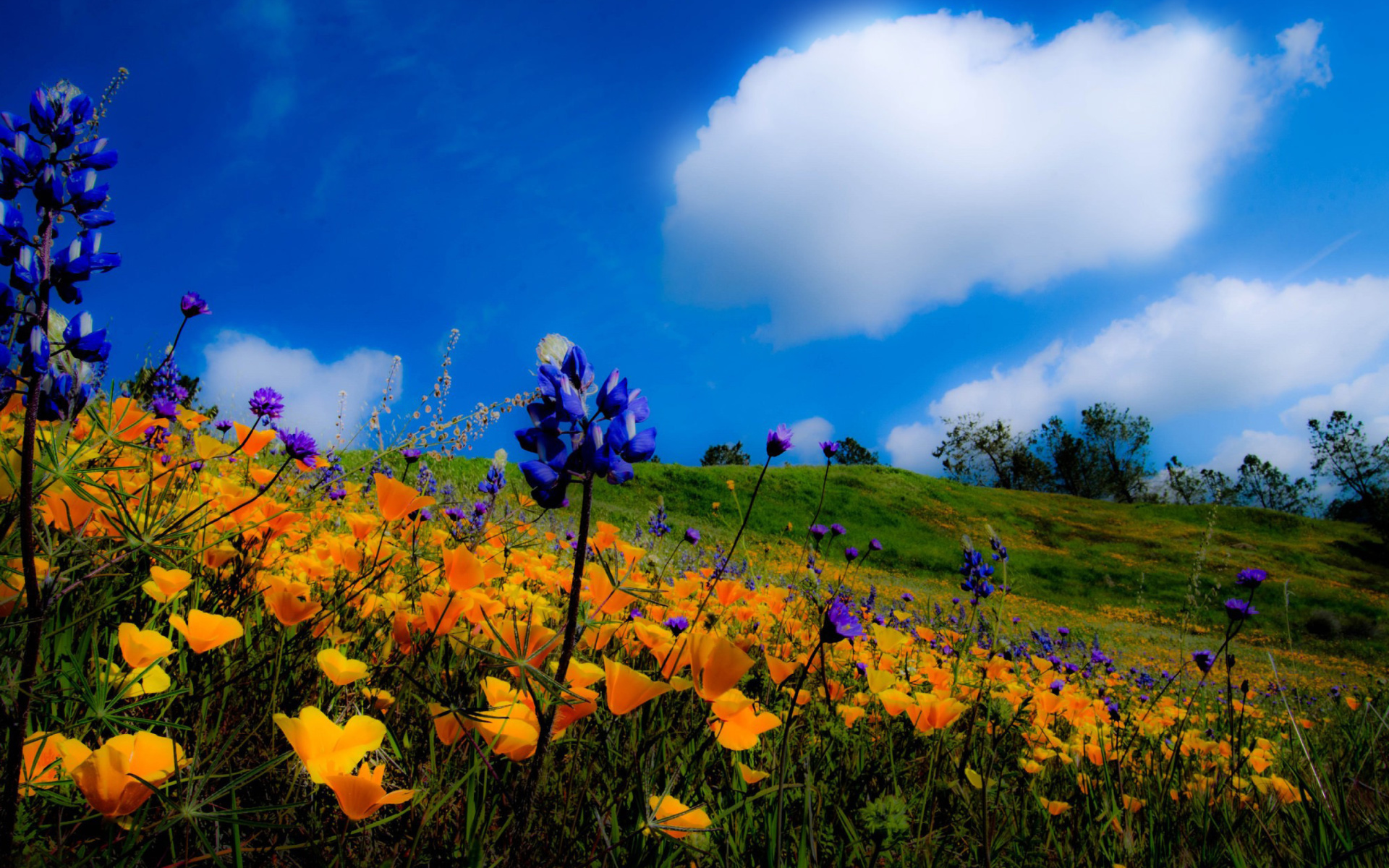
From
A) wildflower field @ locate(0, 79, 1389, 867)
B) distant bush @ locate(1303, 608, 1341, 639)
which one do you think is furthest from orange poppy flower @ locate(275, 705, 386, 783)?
distant bush @ locate(1303, 608, 1341, 639)

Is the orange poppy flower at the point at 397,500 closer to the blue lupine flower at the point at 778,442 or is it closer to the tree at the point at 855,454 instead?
the blue lupine flower at the point at 778,442

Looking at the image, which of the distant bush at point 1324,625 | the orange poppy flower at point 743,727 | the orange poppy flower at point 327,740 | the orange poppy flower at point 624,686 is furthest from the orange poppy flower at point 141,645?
Answer: the distant bush at point 1324,625

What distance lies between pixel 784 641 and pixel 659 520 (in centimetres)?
218

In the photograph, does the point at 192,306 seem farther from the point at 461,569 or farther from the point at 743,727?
the point at 743,727

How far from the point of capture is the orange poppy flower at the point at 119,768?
0.77 m

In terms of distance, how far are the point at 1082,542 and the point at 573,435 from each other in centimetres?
3759

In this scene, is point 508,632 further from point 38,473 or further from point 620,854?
point 38,473

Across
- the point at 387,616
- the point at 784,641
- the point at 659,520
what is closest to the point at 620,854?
the point at 387,616

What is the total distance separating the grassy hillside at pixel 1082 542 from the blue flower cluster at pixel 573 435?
11649 mm

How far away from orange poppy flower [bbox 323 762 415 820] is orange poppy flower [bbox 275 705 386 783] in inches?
0.7

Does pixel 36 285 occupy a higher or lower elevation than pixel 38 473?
higher

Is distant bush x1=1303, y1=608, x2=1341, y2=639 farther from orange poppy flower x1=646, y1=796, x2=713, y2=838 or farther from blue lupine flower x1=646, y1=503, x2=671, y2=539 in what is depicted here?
orange poppy flower x1=646, y1=796, x2=713, y2=838

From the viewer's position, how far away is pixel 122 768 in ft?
2.57

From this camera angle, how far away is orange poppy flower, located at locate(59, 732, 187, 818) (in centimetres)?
77
